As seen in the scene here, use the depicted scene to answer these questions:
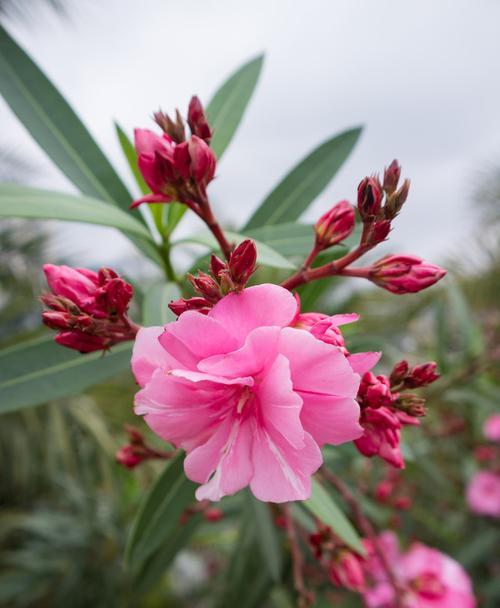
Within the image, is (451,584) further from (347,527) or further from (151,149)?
(151,149)

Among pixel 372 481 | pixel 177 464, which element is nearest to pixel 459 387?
pixel 372 481

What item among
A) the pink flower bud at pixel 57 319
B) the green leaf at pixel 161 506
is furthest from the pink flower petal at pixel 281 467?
the green leaf at pixel 161 506

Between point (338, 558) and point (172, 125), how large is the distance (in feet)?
2.29

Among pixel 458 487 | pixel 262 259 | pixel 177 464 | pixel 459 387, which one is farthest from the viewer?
pixel 458 487

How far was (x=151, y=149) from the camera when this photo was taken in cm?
62

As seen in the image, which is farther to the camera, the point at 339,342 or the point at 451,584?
the point at 451,584

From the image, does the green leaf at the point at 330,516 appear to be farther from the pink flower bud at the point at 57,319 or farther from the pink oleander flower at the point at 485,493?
the pink oleander flower at the point at 485,493

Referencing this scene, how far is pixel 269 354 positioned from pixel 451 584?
114 centimetres

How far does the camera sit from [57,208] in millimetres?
642

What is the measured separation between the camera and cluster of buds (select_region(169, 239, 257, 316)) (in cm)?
46

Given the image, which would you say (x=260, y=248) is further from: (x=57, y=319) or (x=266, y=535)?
(x=266, y=535)

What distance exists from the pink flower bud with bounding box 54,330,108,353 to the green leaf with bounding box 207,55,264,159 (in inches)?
16.3

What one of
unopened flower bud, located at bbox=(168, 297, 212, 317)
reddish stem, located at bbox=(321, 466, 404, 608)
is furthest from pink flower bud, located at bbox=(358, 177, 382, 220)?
reddish stem, located at bbox=(321, 466, 404, 608)

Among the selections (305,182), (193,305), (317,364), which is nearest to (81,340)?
(193,305)
